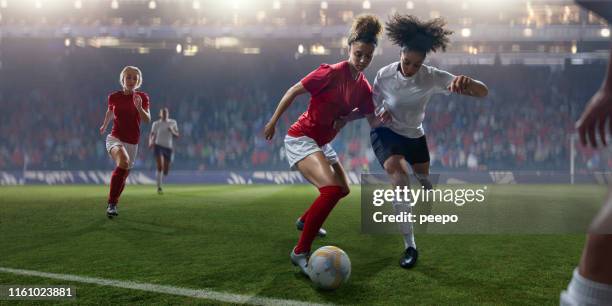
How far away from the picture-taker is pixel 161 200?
1069cm

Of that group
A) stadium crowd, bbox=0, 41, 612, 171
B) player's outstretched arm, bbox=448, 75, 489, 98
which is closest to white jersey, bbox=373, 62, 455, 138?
player's outstretched arm, bbox=448, 75, 489, 98

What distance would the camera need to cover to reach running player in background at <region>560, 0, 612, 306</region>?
5.18 ft

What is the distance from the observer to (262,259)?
4602 mm

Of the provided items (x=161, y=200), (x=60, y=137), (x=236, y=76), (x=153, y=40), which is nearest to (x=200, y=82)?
(x=236, y=76)

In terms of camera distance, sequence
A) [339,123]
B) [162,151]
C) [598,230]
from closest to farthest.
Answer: [598,230] → [339,123] → [162,151]

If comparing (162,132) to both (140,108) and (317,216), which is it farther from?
(317,216)

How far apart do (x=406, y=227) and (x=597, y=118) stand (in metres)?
2.99

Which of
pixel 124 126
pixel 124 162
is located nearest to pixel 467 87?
pixel 124 162

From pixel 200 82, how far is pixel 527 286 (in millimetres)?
25956

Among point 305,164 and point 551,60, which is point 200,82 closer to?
point 551,60

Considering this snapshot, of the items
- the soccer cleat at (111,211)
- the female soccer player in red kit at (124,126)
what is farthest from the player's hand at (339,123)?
the soccer cleat at (111,211)

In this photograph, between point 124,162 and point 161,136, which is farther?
point 161,136

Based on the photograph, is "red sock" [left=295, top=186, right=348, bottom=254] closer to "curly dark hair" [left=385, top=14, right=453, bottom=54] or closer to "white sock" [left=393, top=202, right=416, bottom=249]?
"white sock" [left=393, top=202, right=416, bottom=249]

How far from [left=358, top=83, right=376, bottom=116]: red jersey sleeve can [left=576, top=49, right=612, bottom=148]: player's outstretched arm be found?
3.14m
